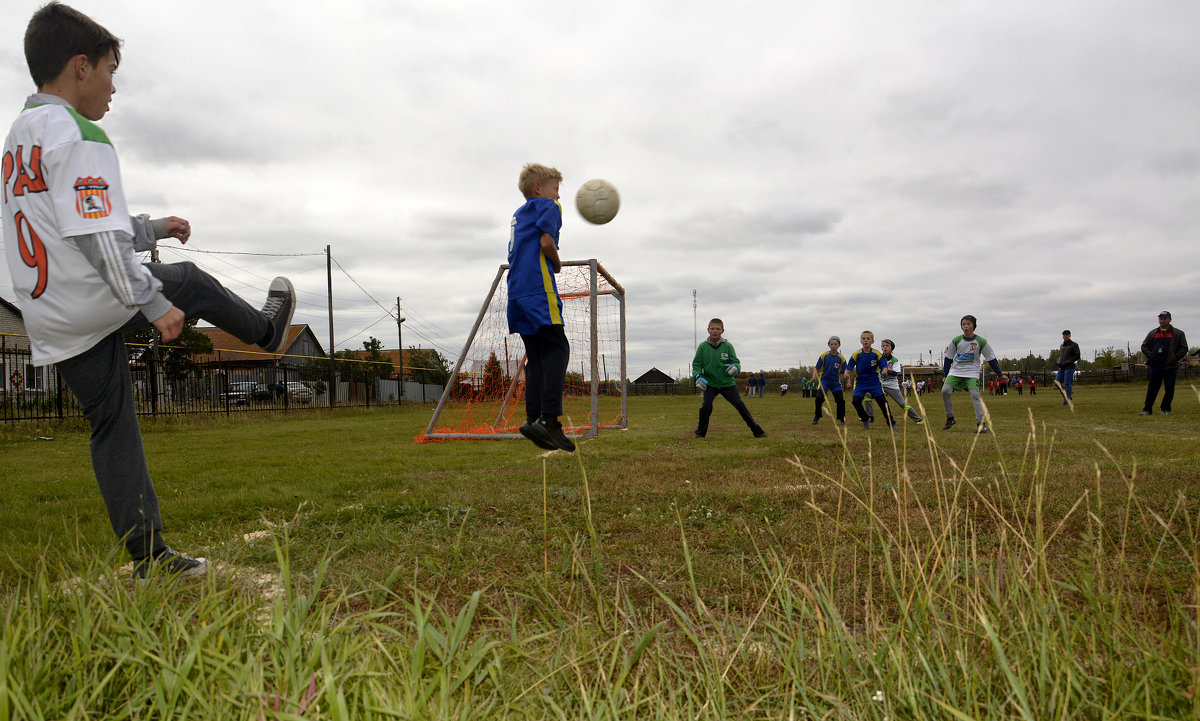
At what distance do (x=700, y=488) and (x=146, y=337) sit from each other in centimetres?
2217

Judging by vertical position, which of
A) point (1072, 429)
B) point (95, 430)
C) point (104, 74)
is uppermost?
point (104, 74)

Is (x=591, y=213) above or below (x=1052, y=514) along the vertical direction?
above

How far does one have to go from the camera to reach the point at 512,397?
11156 millimetres

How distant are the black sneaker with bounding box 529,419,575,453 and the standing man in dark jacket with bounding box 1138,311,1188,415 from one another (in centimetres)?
1417

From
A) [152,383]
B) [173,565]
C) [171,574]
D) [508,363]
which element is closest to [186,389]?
[152,383]

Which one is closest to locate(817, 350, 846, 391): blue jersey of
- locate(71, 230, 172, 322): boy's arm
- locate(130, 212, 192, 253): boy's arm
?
locate(130, 212, 192, 253): boy's arm

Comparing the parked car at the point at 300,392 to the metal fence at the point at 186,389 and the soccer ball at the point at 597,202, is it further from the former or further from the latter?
the soccer ball at the point at 597,202

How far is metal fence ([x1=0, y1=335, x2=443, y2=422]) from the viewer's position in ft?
43.5

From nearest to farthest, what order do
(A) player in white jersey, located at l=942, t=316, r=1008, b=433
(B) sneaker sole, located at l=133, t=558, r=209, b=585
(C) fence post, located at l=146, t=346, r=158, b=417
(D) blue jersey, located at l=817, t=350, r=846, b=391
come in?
(B) sneaker sole, located at l=133, t=558, r=209, b=585 < (A) player in white jersey, located at l=942, t=316, r=1008, b=433 < (D) blue jersey, located at l=817, t=350, r=846, b=391 < (C) fence post, located at l=146, t=346, r=158, b=417

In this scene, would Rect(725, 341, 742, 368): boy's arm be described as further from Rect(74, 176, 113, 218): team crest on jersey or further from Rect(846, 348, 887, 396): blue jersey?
Rect(74, 176, 113, 218): team crest on jersey

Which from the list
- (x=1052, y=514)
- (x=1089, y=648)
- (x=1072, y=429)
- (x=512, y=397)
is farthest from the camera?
(x=512, y=397)

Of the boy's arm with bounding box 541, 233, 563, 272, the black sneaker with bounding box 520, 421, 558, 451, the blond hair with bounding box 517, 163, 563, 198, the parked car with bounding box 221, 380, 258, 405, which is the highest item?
the blond hair with bounding box 517, 163, 563, 198

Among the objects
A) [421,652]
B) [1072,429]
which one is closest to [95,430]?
[421,652]

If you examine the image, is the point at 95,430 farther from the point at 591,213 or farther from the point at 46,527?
the point at 591,213
